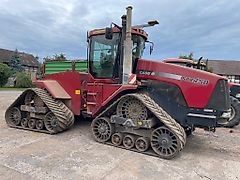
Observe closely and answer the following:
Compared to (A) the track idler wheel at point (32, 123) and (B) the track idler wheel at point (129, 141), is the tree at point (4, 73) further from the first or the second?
→ (B) the track idler wheel at point (129, 141)

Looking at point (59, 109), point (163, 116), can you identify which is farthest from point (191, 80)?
point (59, 109)

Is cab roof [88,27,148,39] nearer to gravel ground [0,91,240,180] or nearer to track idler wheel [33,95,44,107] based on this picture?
track idler wheel [33,95,44,107]

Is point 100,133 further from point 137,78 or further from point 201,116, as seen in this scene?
point 201,116

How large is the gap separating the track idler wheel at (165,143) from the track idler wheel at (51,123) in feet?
8.63

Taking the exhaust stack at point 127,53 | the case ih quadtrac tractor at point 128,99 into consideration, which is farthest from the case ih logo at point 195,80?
the exhaust stack at point 127,53

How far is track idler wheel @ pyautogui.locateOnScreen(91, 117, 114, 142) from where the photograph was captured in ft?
17.7

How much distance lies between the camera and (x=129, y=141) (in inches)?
200

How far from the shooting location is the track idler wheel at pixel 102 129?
5.39m

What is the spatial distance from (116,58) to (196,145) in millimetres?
2914

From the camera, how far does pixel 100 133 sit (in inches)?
218

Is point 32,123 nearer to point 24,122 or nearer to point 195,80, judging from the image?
point 24,122

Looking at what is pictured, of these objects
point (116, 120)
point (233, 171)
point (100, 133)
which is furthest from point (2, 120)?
point (233, 171)

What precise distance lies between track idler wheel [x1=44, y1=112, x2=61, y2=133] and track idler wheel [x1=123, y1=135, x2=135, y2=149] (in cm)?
193

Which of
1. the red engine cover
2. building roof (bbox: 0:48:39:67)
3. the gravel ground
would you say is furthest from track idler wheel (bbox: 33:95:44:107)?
building roof (bbox: 0:48:39:67)
